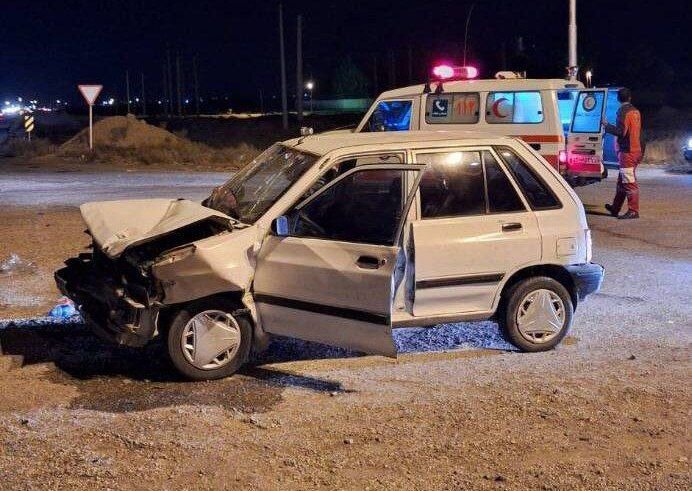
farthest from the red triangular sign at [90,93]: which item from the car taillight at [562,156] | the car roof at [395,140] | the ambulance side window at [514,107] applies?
the car roof at [395,140]

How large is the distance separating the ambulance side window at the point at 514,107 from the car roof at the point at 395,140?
314 inches

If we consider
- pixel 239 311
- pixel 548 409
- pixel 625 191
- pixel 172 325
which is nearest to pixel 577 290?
pixel 548 409

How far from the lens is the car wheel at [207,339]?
605 cm

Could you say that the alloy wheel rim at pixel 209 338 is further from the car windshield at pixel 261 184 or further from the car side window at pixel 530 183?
the car side window at pixel 530 183

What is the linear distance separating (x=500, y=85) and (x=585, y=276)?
27.9ft

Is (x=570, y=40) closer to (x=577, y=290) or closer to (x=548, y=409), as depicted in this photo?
(x=577, y=290)

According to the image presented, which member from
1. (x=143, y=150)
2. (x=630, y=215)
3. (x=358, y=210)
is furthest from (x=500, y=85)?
(x=143, y=150)

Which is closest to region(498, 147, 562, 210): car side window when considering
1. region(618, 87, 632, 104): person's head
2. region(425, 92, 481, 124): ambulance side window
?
region(618, 87, 632, 104): person's head

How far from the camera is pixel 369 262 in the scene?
19.2 ft

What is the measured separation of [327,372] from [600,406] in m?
1.85

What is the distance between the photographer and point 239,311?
6.14 metres

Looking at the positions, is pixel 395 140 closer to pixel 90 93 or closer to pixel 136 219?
pixel 136 219

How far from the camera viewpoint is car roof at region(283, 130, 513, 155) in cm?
663

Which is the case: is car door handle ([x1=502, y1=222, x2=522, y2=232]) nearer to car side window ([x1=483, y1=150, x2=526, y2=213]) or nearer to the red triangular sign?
car side window ([x1=483, y1=150, x2=526, y2=213])
